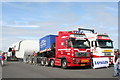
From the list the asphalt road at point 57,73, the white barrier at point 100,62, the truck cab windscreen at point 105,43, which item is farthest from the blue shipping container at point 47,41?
the asphalt road at point 57,73

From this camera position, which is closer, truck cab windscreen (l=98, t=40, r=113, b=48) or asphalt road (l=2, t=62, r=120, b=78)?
asphalt road (l=2, t=62, r=120, b=78)

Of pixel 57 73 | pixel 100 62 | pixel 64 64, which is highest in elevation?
pixel 100 62

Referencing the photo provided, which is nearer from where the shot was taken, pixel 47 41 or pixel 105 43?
pixel 105 43

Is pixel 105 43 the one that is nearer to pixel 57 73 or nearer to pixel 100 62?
pixel 100 62

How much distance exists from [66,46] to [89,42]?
2425 millimetres

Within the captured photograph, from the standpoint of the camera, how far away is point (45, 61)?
881 inches

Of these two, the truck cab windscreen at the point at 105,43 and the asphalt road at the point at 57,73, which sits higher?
the truck cab windscreen at the point at 105,43

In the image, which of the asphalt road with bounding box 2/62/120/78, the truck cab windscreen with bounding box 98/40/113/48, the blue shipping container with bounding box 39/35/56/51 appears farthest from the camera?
the blue shipping container with bounding box 39/35/56/51

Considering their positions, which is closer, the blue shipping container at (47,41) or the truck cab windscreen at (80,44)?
the truck cab windscreen at (80,44)

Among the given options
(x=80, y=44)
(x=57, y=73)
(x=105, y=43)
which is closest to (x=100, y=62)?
(x=105, y=43)

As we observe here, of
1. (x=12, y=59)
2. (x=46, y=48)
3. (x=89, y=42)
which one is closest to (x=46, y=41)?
(x=46, y=48)

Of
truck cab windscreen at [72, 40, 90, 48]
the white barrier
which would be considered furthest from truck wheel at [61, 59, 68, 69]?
the white barrier

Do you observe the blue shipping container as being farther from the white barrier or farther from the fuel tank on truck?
Result: the fuel tank on truck

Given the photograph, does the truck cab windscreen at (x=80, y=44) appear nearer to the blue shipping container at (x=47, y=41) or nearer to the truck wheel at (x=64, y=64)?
the truck wheel at (x=64, y=64)
